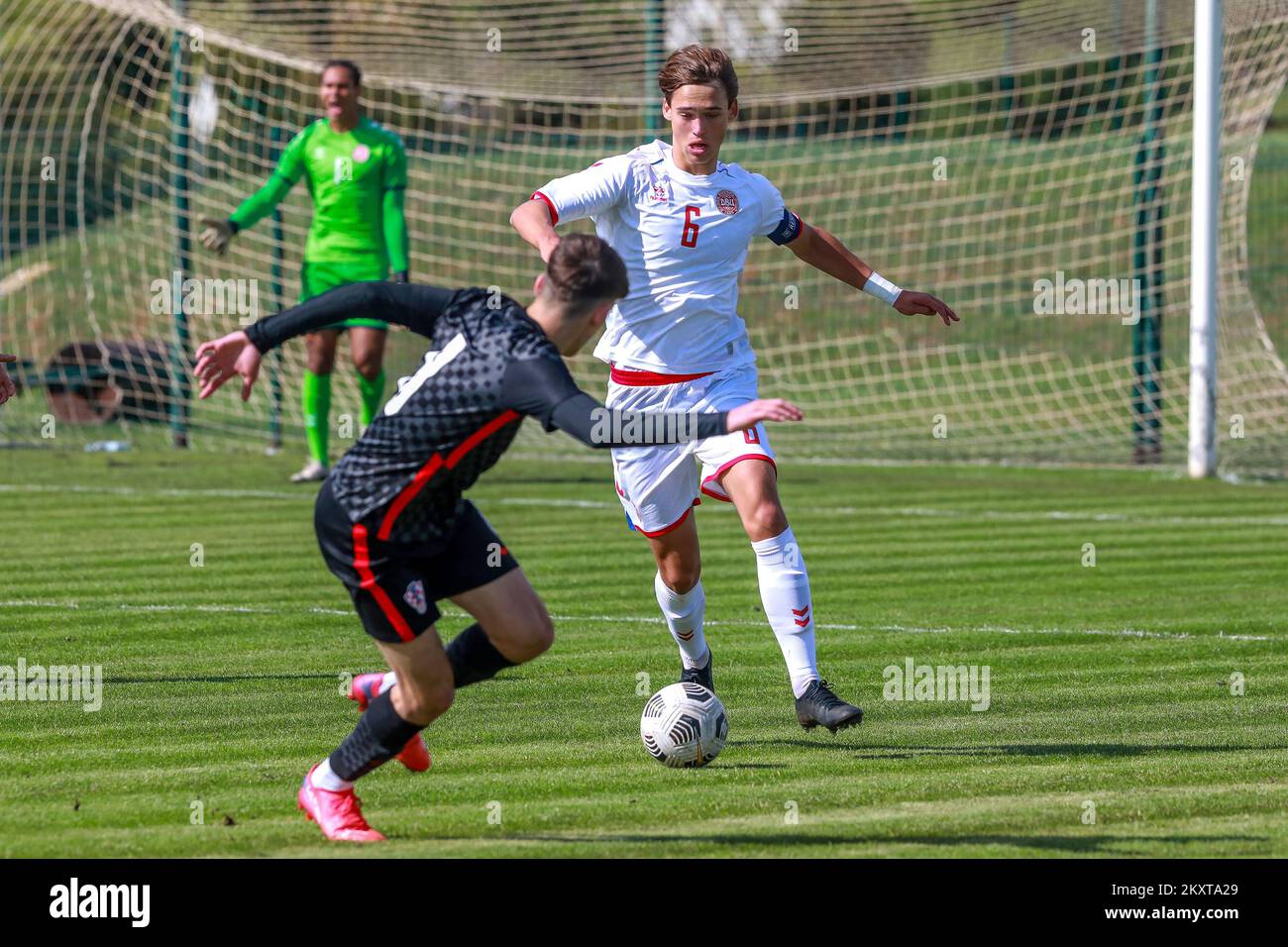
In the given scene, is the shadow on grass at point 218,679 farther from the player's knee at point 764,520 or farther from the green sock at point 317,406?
the green sock at point 317,406

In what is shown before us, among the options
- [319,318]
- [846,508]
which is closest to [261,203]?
[846,508]

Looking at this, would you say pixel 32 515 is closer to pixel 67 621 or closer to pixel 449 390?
pixel 67 621

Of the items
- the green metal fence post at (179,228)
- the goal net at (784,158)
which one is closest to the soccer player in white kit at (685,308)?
the goal net at (784,158)

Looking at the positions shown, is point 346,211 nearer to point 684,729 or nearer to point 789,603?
point 789,603

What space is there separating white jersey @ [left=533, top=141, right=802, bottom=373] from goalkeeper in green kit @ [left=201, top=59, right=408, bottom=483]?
6660 mm

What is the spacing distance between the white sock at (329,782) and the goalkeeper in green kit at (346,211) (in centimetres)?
853

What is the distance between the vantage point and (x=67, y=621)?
8773 mm

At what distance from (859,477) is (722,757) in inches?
377

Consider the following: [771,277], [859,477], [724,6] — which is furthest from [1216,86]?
[771,277]

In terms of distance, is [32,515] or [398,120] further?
[398,120]

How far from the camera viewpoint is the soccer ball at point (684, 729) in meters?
6.02

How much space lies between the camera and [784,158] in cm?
2147

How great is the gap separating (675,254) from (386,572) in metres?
2.34

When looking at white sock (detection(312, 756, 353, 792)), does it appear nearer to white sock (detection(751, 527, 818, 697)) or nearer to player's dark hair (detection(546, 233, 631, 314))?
player's dark hair (detection(546, 233, 631, 314))
